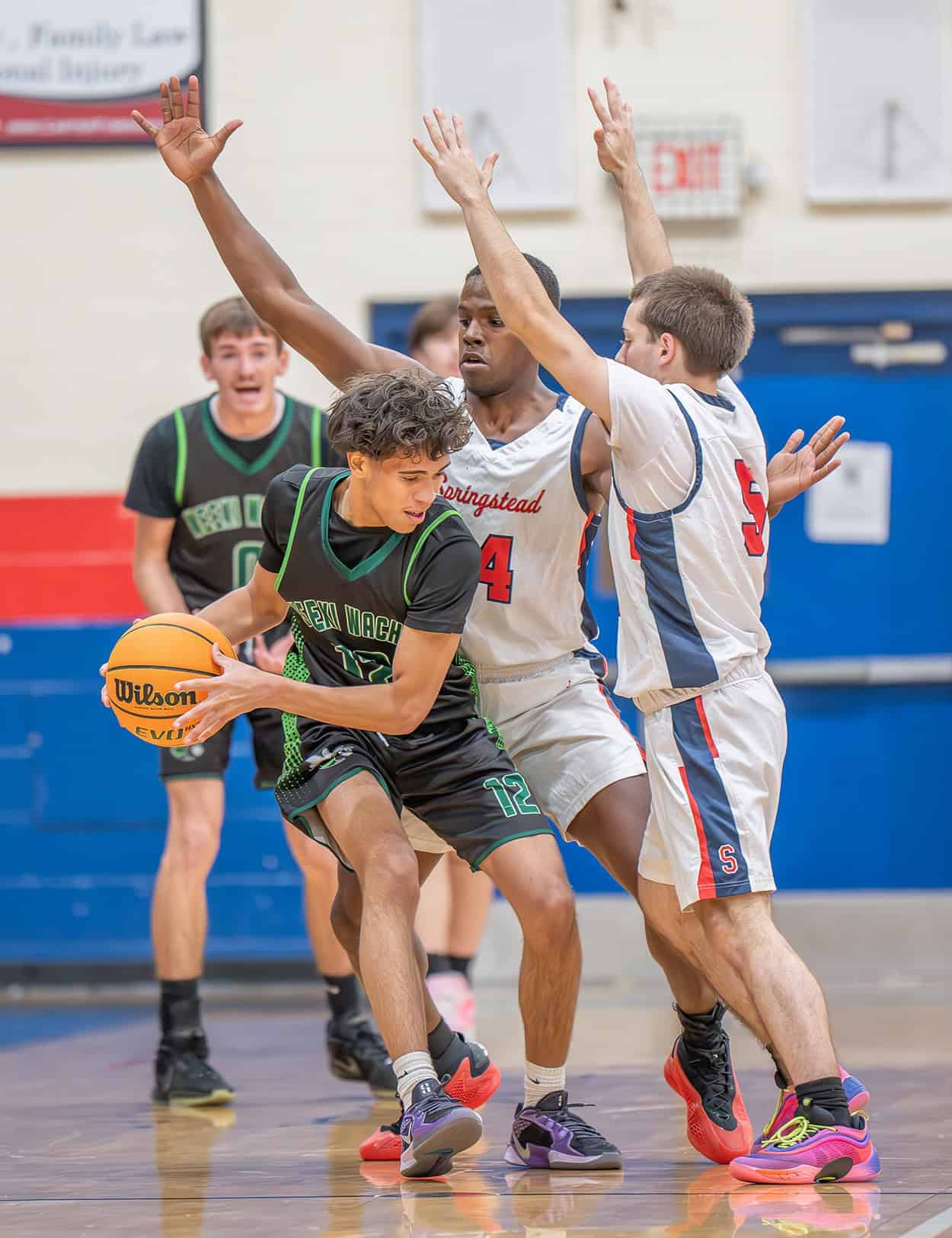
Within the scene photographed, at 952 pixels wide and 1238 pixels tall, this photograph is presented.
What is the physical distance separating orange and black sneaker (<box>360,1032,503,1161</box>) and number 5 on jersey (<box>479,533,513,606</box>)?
38.7 inches

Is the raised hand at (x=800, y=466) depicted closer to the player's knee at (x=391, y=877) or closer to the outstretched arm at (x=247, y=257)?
the outstretched arm at (x=247, y=257)

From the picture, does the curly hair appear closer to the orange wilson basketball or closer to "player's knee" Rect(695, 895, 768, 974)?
the orange wilson basketball

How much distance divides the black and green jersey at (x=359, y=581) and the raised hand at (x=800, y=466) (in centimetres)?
73

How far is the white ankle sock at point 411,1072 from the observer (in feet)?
11.6

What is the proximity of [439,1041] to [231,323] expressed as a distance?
2.21 meters

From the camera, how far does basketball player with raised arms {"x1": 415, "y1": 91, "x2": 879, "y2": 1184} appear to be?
11.4 ft

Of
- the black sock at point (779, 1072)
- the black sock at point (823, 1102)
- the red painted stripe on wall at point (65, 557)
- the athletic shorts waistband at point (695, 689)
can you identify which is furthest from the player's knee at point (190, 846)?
the red painted stripe on wall at point (65, 557)

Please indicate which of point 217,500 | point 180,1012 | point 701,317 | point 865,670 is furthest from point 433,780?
point 865,670

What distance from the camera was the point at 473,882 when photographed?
17.9 ft

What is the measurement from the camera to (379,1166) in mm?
3855

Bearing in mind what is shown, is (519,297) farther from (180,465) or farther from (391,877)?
(180,465)

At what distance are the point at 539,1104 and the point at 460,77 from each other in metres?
4.99

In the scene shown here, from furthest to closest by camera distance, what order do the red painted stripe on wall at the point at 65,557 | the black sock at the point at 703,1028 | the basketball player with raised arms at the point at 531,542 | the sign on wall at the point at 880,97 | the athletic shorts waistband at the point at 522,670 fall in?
the red painted stripe on wall at the point at 65,557, the sign on wall at the point at 880,97, the athletic shorts waistband at the point at 522,670, the basketball player with raised arms at the point at 531,542, the black sock at the point at 703,1028

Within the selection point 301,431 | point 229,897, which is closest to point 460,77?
point 301,431
